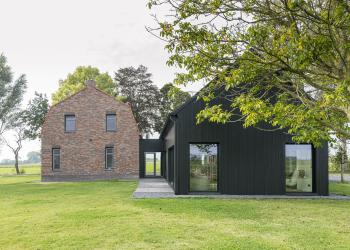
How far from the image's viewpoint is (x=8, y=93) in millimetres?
43688

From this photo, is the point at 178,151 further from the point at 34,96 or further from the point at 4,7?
the point at 34,96

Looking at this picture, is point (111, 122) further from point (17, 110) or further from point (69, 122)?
point (17, 110)

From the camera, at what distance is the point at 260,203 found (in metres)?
13.1

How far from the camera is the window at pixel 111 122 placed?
27781mm

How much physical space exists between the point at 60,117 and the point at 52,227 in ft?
66.5

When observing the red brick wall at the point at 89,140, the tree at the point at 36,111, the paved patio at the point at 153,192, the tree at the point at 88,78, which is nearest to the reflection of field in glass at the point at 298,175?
the paved patio at the point at 153,192

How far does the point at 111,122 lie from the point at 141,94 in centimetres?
2158

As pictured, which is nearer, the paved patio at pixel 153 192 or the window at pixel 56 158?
the paved patio at pixel 153 192

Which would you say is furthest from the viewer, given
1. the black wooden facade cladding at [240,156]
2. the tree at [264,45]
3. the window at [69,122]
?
the window at [69,122]

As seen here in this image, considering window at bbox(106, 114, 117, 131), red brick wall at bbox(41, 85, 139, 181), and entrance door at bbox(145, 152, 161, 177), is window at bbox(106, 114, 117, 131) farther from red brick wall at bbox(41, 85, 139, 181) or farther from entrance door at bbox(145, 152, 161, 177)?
entrance door at bbox(145, 152, 161, 177)

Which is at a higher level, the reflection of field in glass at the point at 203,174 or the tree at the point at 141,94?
the tree at the point at 141,94

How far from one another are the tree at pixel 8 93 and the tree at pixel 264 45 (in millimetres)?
42102

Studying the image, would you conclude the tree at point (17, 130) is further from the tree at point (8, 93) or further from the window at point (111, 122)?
the window at point (111, 122)

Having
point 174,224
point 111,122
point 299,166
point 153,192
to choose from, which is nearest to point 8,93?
point 111,122
